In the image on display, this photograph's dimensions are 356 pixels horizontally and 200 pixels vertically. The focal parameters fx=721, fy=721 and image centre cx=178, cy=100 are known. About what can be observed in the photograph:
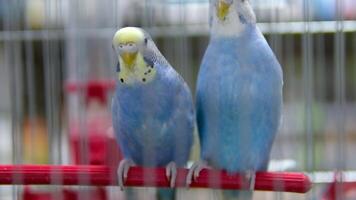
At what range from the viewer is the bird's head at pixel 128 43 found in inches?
28.7

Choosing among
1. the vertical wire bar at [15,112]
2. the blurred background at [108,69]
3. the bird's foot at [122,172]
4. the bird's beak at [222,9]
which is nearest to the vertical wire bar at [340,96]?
the blurred background at [108,69]

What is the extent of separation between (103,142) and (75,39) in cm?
17

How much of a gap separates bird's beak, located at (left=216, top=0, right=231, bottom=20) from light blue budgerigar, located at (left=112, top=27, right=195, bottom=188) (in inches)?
3.1

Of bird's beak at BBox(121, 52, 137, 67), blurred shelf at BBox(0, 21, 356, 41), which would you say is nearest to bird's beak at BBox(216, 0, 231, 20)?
bird's beak at BBox(121, 52, 137, 67)

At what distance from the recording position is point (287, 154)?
115 centimetres

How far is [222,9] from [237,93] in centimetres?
9

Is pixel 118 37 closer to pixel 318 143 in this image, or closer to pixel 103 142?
Answer: pixel 103 142

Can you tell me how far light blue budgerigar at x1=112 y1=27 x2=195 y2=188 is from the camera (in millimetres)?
773

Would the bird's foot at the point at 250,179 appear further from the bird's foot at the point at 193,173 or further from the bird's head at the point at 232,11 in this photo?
the bird's head at the point at 232,11

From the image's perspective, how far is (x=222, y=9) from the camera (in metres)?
0.78

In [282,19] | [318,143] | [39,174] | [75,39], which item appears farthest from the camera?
[318,143]

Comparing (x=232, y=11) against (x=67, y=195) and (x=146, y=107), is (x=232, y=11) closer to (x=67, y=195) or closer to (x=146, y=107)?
(x=146, y=107)

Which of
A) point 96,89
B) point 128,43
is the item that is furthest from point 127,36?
point 96,89

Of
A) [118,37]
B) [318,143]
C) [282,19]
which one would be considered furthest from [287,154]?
[118,37]
